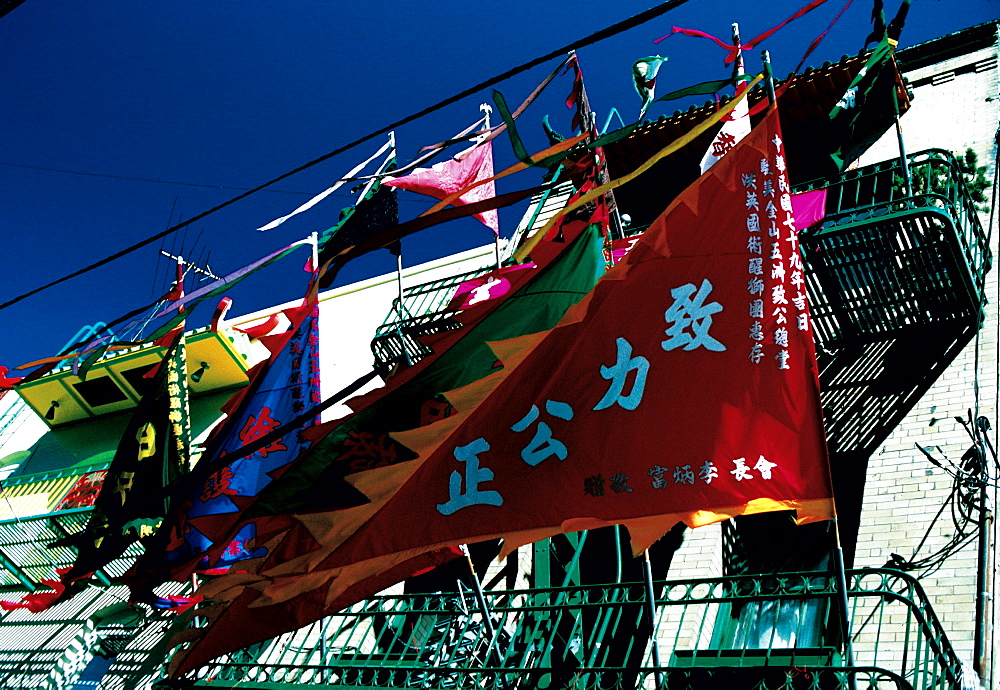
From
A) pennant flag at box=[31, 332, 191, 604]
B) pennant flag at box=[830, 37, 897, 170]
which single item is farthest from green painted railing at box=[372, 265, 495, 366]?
pennant flag at box=[830, 37, 897, 170]

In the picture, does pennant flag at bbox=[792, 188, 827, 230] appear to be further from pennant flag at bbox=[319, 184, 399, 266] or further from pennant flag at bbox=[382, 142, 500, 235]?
pennant flag at bbox=[319, 184, 399, 266]

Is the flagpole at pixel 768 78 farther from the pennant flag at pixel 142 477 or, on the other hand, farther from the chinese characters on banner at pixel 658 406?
the pennant flag at pixel 142 477

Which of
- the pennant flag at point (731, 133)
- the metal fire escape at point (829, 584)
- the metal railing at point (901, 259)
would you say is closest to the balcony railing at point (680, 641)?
the metal fire escape at point (829, 584)

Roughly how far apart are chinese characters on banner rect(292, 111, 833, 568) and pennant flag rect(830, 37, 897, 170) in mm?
5339

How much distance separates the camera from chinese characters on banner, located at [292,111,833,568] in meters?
5.68

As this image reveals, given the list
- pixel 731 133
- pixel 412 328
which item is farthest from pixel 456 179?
pixel 731 133

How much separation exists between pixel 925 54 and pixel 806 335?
8.90 meters

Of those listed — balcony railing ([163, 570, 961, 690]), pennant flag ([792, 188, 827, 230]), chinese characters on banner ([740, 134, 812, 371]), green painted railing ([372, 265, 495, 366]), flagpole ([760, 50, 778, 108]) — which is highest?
pennant flag ([792, 188, 827, 230])

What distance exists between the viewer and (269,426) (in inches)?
368

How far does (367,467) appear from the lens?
7789 millimetres

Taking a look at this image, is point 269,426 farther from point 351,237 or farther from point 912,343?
point 912,343

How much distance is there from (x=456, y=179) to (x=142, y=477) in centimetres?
512

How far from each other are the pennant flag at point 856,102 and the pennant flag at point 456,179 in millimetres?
4388

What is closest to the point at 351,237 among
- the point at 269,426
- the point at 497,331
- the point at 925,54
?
the point at 269,426
